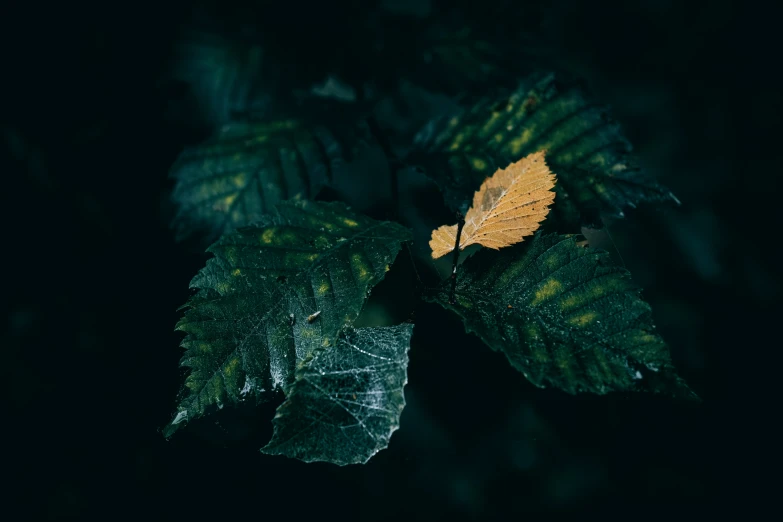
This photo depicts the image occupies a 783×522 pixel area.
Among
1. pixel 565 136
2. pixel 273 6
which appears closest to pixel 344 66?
pixel 273 6

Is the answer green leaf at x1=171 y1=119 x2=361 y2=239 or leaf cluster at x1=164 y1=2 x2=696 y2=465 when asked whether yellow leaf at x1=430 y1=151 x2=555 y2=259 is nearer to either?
leaf cluster at x1=164 y1=2 x2=696 y2=465

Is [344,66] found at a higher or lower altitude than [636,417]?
higher

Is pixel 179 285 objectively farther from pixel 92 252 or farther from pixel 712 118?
pixel 712 118

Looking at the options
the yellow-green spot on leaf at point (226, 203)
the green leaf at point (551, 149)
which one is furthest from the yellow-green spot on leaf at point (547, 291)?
the yellow-green spot on leaf at point (226, 203)

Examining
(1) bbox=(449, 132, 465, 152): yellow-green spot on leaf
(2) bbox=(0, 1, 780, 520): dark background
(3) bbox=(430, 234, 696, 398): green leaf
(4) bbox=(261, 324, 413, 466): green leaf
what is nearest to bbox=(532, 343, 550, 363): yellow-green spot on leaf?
(3) bbox=(430, 234, 696, 398): green leaf

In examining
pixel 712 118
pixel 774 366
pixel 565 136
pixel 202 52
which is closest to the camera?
pixel 565 136

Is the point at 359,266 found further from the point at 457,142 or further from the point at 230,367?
the point at 457,142

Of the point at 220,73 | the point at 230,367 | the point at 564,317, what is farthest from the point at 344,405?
the point at 220,73

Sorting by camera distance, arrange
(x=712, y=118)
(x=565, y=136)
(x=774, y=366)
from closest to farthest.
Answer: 1. (x=565, y=136)
2. (x=774, y=366)
3. (x=712, y=118)
